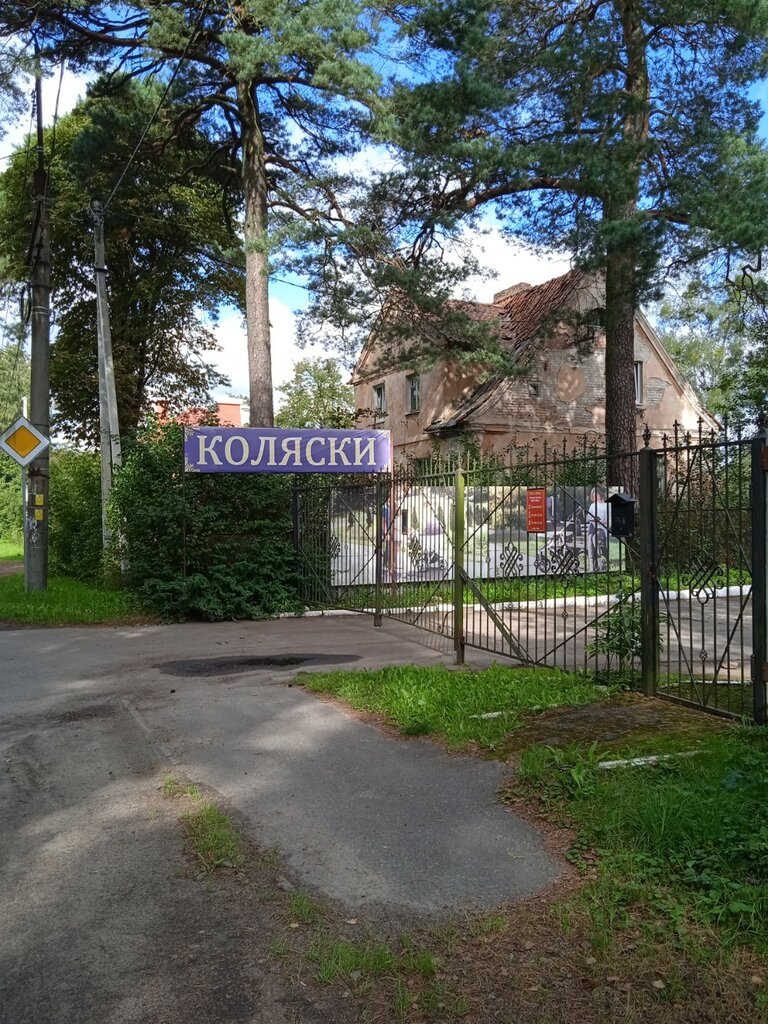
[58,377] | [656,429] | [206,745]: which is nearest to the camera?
[206,745]

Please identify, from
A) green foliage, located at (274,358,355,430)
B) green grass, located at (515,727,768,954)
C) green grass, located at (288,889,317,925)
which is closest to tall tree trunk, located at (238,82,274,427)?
green grass, located at (515,727,768,954)

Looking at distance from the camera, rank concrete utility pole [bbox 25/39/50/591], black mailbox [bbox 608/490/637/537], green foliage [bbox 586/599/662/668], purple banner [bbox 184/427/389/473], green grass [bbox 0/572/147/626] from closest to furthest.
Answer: black mailbox [bbox 608/490/637/537] < green foliage [bbox 586/599/662/668] < green grass [bbox 0/572/147/626] < purple banner [bbox 184/427/389/473] < concrete utility pole [bbox 25/39/50/591]

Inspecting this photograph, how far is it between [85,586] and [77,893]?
13.2 m

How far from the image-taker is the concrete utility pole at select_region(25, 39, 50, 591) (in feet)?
47.5

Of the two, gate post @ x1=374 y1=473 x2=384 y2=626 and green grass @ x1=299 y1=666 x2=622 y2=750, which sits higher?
gate post @ x1=374 y1=473 x2=384 y2=626

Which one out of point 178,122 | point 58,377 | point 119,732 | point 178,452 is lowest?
point 119,732

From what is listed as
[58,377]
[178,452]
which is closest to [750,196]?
[178,452]

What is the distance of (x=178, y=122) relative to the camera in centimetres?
1847

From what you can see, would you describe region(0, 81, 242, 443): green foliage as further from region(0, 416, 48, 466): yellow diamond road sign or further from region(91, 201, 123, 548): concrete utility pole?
region(0, 416, 48, 466): yellow diamond road sign

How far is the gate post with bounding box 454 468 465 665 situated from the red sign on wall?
879mm

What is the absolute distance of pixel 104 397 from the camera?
15914 millimetres

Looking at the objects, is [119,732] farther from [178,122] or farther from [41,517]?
[178,122]

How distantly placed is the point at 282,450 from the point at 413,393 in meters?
17.2

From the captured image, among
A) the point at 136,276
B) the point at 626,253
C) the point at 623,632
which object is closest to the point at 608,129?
the point at 626,253
